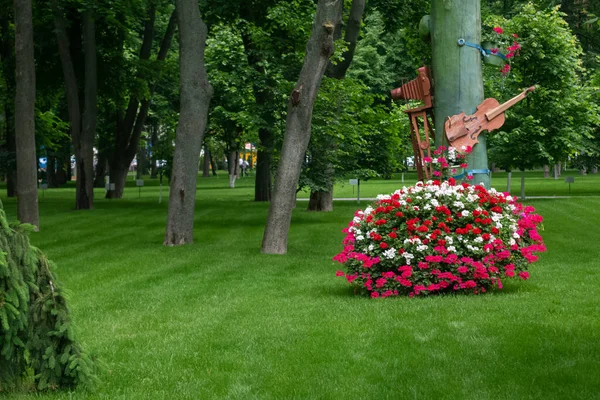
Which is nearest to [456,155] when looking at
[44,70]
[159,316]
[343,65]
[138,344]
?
[159,316]

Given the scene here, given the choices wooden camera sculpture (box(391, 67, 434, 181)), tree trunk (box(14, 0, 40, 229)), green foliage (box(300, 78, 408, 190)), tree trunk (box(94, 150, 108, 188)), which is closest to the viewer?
wooden camera sculpture (box(391, 67, 434, 181))

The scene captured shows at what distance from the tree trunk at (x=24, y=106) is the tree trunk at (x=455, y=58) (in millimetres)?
12197

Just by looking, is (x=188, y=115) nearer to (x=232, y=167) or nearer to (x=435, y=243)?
(x=435, y=243)

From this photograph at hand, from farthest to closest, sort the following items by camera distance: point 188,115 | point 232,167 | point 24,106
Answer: point 232,167 < point 24,106 < point 188,115

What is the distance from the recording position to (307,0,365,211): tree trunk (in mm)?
23766

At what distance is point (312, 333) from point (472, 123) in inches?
199

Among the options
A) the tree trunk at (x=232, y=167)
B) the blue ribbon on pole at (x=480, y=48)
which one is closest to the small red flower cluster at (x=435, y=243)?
the blue ribbon on pole at (x=480, y=48)

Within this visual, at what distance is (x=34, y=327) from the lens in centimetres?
602

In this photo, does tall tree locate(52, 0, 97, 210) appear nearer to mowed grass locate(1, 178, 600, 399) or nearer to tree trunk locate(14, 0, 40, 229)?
tree trunk locate(14, 0, 40, 229)

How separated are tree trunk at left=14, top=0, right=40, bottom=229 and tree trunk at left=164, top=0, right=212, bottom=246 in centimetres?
445

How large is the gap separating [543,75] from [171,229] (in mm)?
21662

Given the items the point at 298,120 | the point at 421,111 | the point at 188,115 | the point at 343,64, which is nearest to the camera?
the point at 421,111

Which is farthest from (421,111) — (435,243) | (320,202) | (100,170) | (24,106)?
(100,170)

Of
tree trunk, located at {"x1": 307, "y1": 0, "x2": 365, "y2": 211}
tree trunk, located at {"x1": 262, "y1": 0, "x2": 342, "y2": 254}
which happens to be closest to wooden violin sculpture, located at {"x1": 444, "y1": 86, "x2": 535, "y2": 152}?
tree trunk, located at {"x1": 262, "y1": 0, "x2": 342, "y2": 254}
